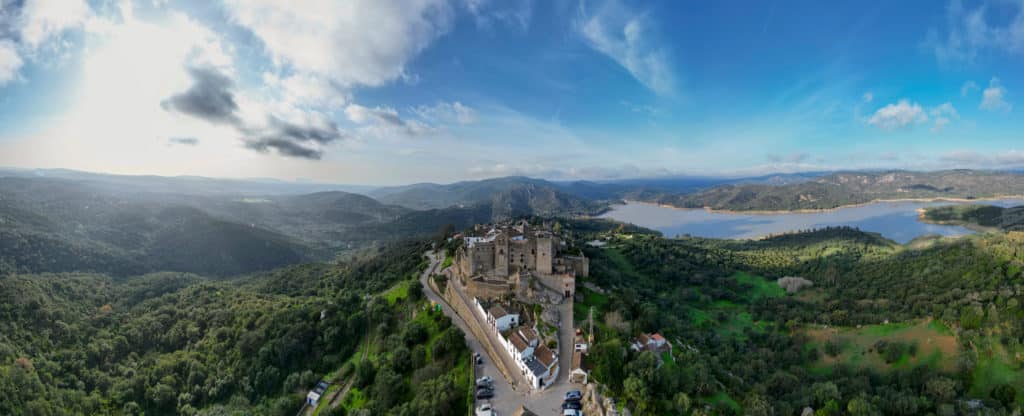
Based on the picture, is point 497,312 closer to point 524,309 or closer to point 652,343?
point 524,309

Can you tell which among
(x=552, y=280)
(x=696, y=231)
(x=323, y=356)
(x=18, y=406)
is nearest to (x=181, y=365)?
(x=18, y=406)

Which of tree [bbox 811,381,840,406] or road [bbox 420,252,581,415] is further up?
road [bbox 420,252,581,415]

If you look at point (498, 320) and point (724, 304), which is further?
point (724, 304)

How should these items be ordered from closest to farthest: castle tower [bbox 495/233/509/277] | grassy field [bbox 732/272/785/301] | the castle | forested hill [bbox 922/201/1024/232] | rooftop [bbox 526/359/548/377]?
rooftop [bbox 526/359/548/377] → the castle → castle tower [bbox 495/233/509/277] → grassy field [bbox 732/272/785/301] → forested hill [bbox 922/201/1024/232]

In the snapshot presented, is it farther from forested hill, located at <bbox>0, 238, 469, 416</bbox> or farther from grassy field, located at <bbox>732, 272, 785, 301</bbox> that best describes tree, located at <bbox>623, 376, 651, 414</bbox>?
grassy field, located at <bbox>732, 272, 785, 301</bbox>

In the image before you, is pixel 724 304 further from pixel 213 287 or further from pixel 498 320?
pixel 213 287

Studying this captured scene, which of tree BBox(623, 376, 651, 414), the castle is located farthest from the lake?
tree BBox(623, 376, 651, 414)
